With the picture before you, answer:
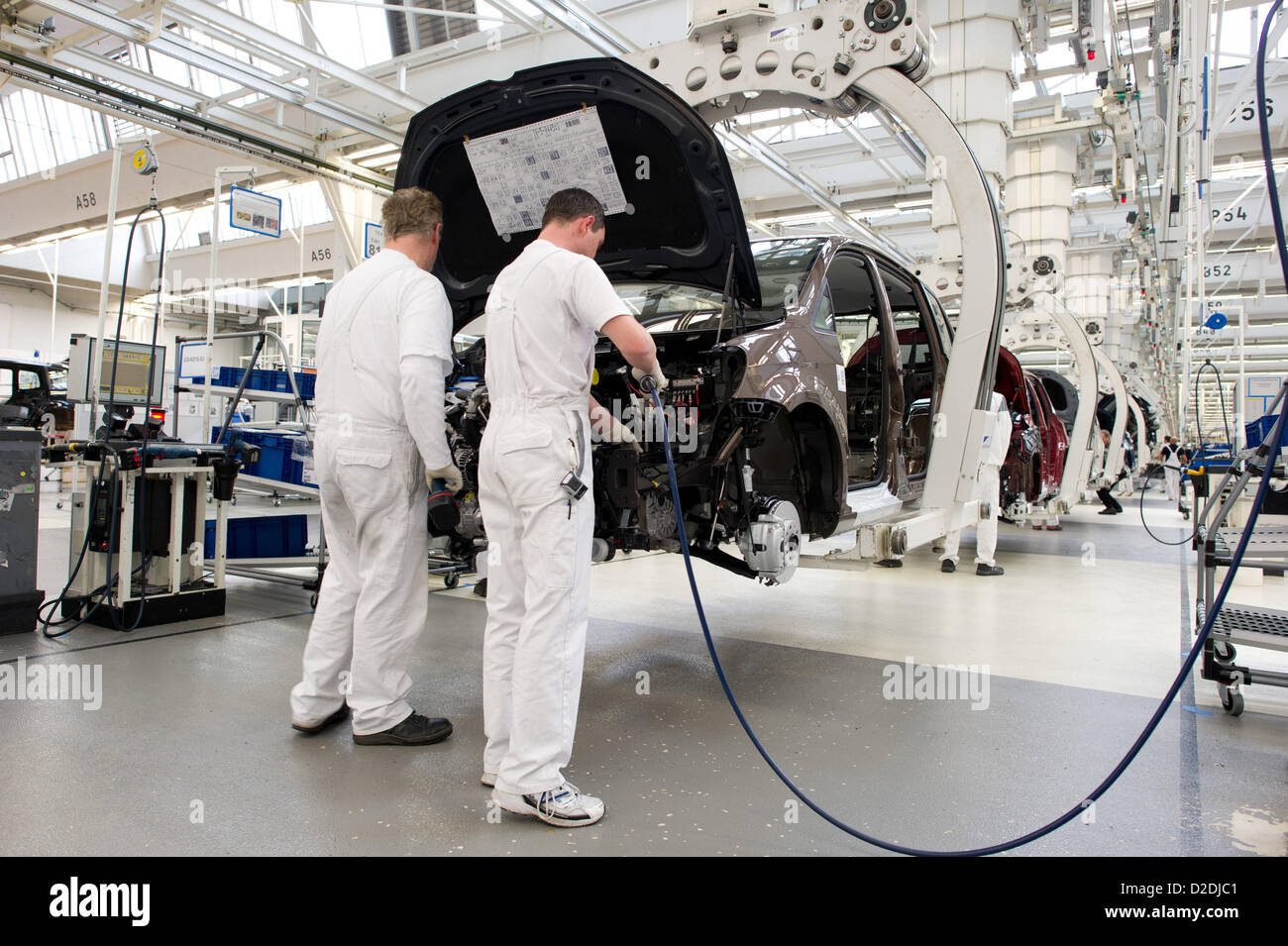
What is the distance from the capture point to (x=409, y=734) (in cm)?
281

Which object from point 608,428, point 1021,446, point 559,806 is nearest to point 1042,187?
point 1021,446

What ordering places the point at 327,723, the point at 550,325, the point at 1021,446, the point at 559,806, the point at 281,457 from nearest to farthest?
the point at 559,806 < the point at 550,325 < the point at 327,723 < the point at 281,457 < the point at 1021,446

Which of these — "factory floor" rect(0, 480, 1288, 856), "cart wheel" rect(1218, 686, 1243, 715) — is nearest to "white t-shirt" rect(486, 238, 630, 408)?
"factory floor" rect(0, 480, 1288, 856)

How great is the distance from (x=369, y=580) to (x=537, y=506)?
871mm

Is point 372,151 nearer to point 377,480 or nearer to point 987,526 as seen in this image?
point 987,526

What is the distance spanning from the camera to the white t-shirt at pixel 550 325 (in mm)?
2324

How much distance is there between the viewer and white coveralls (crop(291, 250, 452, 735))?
2717 millimetres

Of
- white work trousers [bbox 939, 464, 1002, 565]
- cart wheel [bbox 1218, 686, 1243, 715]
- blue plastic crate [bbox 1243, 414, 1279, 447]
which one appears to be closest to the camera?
cart wheel [bbox 1218, 686, 1243, 715]

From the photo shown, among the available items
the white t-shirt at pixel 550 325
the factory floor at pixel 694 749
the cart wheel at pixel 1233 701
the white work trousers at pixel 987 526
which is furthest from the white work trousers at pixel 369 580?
the white work trousers at pixel 987 526

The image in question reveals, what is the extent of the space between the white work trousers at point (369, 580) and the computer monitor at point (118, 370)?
2968 mm

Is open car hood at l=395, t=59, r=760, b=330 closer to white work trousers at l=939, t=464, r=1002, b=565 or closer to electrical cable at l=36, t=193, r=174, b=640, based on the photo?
electrical cable at l=36, t=193, r=174, b=640
